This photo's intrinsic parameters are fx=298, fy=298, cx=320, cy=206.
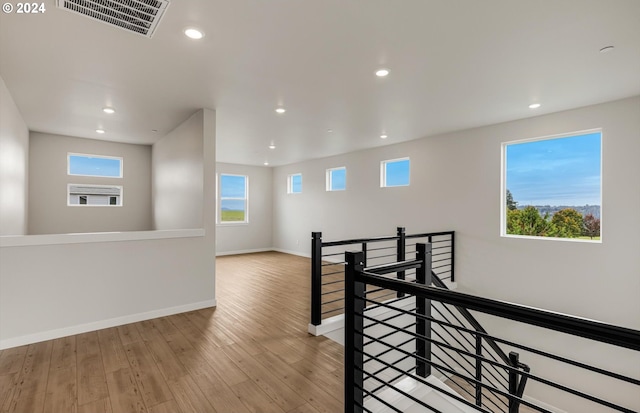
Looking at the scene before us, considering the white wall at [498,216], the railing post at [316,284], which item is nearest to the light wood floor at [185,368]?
the railing post at [316,284]

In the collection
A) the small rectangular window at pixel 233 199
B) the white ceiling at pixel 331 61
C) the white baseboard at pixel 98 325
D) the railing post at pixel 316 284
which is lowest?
the white baseboard at pixel 98 325

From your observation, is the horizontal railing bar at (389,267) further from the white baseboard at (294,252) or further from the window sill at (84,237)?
the white baseboard at (294,252)

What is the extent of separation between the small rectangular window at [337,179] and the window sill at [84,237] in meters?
4.15

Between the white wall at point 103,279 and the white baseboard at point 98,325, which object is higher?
the white wall at point 103,279

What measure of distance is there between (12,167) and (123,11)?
3.34 meters

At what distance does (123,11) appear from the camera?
2.07m

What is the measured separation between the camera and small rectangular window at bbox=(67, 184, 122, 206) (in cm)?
581

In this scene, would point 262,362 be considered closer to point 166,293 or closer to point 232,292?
point 166,293

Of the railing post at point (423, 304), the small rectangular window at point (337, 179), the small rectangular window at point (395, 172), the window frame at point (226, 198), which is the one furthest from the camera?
the window frame at point (226, 198)

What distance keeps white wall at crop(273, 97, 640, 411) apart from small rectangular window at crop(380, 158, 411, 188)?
14cm

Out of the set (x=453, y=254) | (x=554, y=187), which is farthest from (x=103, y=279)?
(x=554, y=187)

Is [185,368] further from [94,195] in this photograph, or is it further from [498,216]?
[94,195]

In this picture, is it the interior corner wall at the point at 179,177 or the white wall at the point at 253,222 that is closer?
the interior corner wall at the point at 179,177

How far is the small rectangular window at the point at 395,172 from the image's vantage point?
19.8 ft
